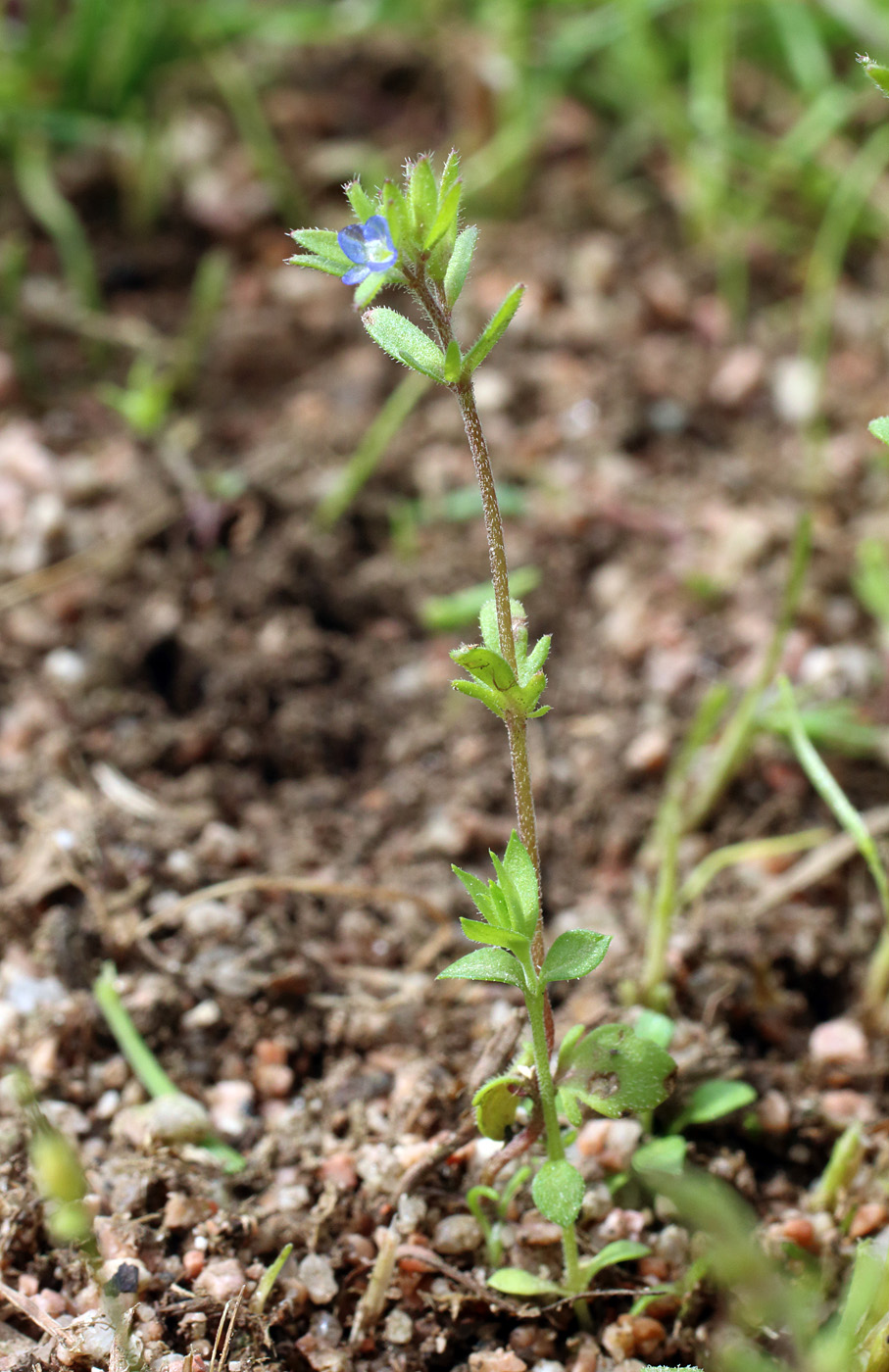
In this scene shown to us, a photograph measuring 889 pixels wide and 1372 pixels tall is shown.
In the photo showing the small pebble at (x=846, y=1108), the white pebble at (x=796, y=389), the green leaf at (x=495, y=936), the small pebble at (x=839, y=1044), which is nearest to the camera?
the green leaf at (x=495, y=936)

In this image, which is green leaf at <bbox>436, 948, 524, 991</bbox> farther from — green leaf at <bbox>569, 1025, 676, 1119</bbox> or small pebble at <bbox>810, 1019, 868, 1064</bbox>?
small pebble at <bbox>810, 1019, 868, 1064</bbox>

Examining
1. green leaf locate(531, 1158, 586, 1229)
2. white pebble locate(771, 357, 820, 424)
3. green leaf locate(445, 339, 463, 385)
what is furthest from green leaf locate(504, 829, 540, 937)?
white pebble locate(771, 357, 820, 424)

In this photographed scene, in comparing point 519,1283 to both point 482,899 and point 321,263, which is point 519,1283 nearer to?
point 482,899

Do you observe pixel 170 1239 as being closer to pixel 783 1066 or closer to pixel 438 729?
pixel 783 1066

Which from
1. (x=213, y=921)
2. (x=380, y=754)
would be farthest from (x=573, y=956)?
(x=380, y=754)

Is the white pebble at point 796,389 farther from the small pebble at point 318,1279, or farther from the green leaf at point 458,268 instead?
the small pebble at point 318,1279

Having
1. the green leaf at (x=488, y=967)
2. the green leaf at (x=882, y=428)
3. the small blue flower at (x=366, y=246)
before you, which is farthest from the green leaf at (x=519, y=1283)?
the small blue flower at (x=366, y=246)
